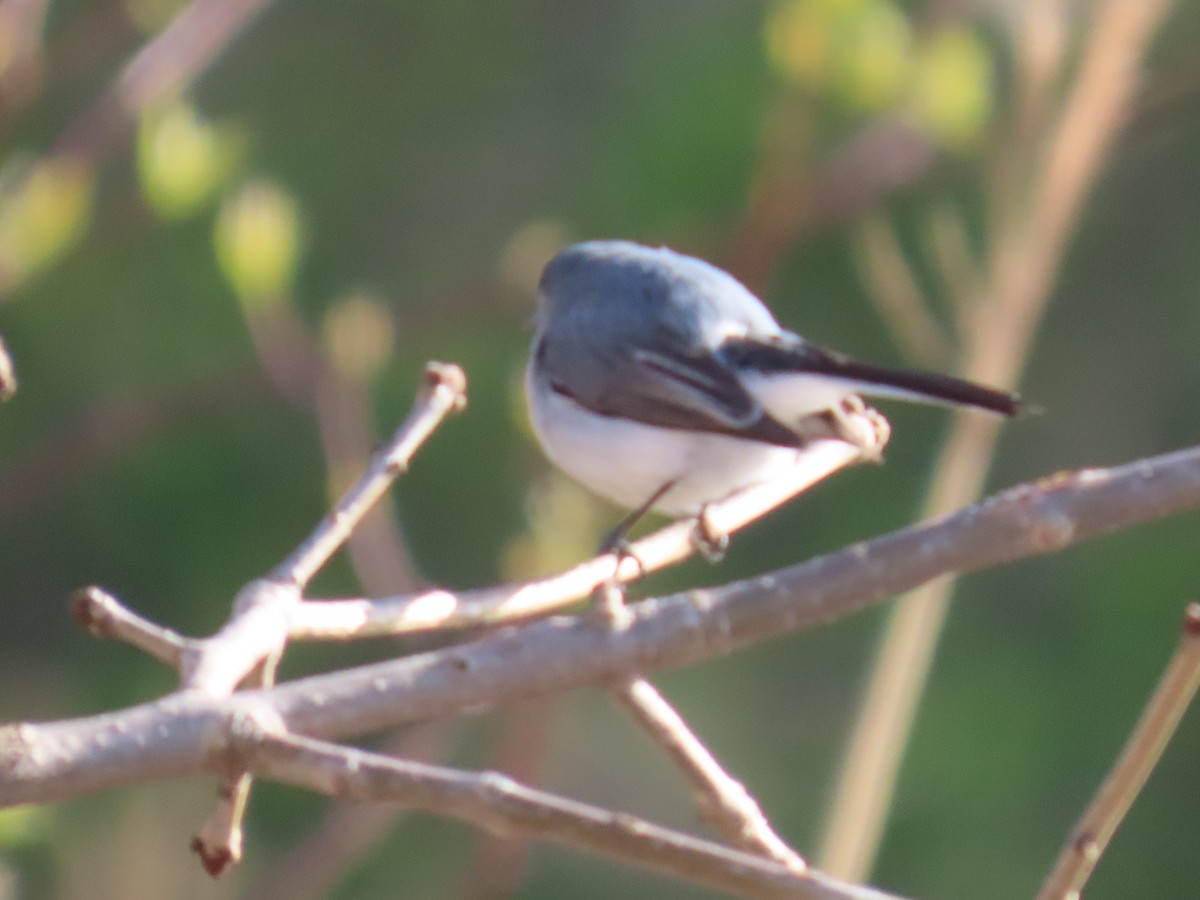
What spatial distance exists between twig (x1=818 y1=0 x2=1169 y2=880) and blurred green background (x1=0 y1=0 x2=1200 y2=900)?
0.76 metres

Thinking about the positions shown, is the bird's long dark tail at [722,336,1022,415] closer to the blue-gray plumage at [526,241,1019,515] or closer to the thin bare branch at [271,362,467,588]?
the blue-gray plumage at [526,241,1019,515]

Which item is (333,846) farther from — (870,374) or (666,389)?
(870,374)

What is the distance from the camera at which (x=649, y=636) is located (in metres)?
1.05

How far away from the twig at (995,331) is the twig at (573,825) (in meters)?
1.10

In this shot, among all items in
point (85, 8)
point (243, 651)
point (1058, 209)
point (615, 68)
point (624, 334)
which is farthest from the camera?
point (615, 68)

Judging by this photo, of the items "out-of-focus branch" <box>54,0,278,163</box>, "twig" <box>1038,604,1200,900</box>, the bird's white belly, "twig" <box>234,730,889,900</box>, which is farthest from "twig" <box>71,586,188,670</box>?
"out-of-focus branch" <box>54,0,278,163</box>

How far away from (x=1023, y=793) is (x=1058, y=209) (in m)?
2.09

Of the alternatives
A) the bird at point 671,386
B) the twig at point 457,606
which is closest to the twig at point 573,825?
the twig at point 457,606

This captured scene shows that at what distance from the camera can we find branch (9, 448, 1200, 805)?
0.89 metres

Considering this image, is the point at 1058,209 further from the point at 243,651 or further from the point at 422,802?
the point at 422,802

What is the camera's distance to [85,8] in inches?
179

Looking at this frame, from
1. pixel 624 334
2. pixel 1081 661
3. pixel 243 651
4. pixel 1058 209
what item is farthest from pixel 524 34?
pixel 243 651

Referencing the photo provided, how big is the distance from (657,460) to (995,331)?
481 millimetres

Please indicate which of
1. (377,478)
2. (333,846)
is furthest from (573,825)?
(333,846)
